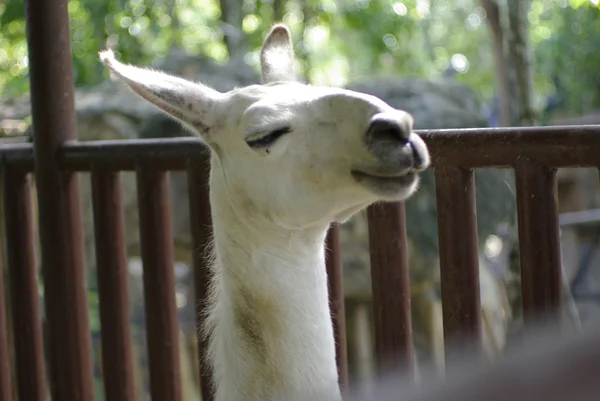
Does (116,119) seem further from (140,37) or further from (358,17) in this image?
(358,17)

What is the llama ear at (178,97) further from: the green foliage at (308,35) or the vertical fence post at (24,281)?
the green foliage at (308,35)

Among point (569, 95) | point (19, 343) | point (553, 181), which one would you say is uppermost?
point (569, 95)

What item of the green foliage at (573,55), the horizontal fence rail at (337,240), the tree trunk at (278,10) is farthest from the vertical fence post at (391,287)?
the green foliage at (573,55)

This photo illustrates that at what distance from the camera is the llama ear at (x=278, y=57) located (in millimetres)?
2682

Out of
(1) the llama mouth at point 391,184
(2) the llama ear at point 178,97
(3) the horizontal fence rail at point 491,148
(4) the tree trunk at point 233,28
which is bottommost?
(1) the llama mouth at point 391,184

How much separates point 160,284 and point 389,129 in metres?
1.27

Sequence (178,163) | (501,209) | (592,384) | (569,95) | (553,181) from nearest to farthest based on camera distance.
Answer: (592,384), (553,181), (178,163), (501,209), (569,95)

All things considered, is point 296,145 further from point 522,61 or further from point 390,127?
point 522,61

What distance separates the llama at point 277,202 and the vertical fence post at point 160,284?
21.3 inches

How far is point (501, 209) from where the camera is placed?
21.1 ft

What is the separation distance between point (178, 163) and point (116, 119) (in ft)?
13.3

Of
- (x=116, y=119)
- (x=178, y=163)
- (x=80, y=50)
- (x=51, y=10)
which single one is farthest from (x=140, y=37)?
(x=178, y=163)

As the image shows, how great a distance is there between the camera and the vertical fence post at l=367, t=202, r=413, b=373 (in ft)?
8.07

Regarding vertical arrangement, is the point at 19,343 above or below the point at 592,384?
below
